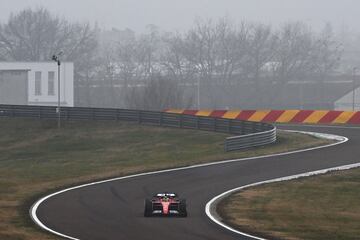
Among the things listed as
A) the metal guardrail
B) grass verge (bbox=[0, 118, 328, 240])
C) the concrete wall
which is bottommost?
grass verge (bbox=[0, 118, 328, 240])

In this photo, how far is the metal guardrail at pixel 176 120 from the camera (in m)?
42.3

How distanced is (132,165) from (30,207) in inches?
512

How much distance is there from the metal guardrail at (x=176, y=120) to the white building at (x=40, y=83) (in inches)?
1061

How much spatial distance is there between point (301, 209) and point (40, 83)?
6981cm

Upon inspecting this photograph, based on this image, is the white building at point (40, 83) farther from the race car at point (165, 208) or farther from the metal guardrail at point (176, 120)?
the race car at point (165, 208)

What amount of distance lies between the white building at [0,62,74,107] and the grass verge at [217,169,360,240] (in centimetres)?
6143

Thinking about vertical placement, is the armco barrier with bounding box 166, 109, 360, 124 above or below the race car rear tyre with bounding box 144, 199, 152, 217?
above

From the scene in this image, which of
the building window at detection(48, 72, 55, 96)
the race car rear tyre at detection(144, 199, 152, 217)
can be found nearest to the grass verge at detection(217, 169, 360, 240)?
the race car rear tyre at detection(144, 199, 152, 217)

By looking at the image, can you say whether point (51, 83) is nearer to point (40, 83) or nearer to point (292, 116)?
point (40, 83)

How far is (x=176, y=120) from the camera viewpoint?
Result: 5425 centimetres

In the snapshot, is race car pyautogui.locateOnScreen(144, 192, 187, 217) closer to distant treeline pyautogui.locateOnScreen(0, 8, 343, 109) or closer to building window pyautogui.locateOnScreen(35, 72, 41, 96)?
building window pyautogui.locateOnScreen(35, 72, 41, 96)

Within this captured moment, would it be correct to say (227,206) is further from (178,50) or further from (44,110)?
(178,50)

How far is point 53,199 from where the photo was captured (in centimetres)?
2733

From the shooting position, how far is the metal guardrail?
139 feet
